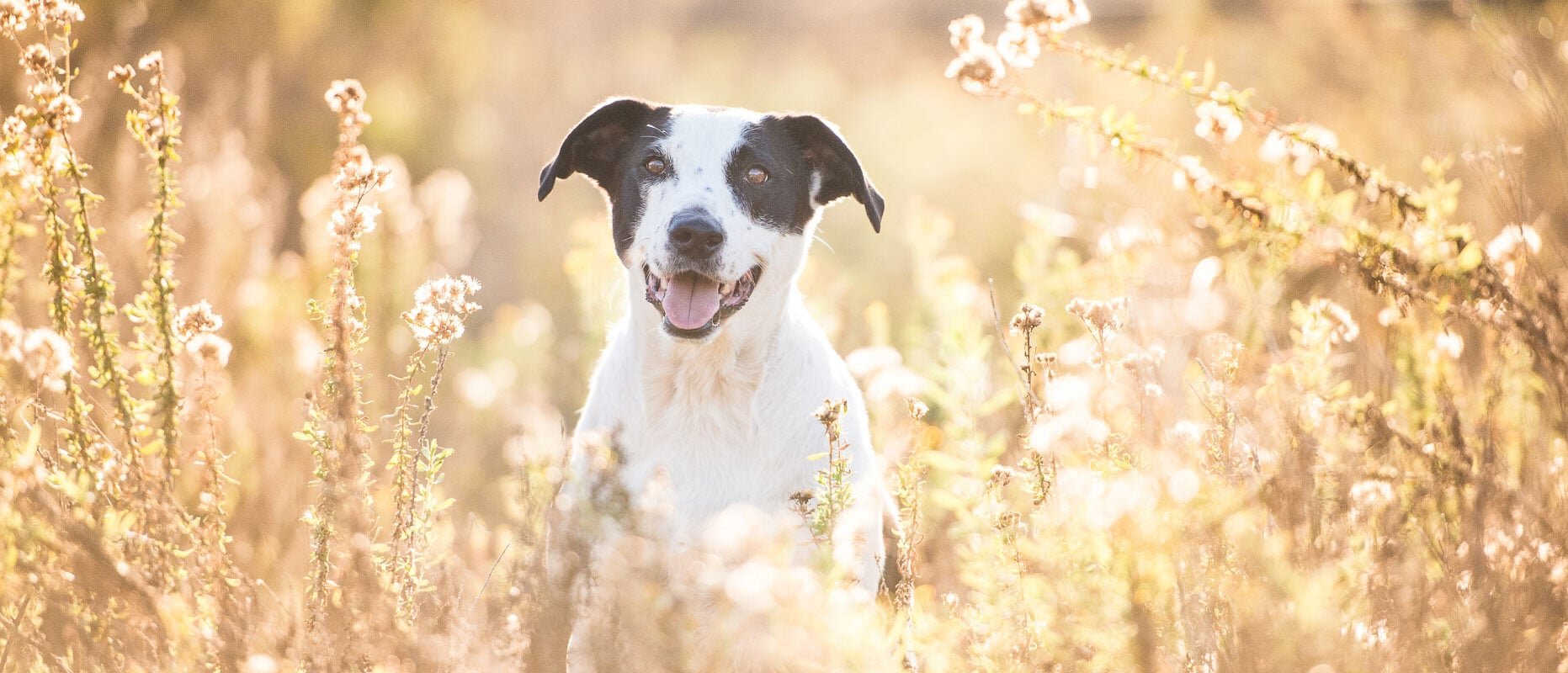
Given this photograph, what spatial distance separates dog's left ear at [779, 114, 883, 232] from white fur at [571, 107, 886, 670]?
0.61 ft

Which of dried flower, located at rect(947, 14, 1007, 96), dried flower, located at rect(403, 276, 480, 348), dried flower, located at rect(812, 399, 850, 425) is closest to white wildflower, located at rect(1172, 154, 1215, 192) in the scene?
dried flower, located at rect(947, 14, 1007, 96)

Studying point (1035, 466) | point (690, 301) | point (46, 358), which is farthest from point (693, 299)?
point (46, 358)

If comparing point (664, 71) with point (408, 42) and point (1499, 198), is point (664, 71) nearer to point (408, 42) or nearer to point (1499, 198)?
point (408, 42)

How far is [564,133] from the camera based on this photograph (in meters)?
10.0

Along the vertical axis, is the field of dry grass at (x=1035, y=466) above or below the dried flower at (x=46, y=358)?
below

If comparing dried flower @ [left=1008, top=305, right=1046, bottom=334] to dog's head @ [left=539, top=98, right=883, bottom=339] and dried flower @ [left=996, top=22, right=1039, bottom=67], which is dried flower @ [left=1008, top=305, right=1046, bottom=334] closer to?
dried flower @ [left=996, top=22, right=1039, bottom=67]

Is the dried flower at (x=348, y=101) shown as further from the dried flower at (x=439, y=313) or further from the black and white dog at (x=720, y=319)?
the black and white dog at (x=720, y=319)

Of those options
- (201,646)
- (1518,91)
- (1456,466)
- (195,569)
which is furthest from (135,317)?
(1518,91)

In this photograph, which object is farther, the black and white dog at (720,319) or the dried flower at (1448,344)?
the black and white dog at (720,319)

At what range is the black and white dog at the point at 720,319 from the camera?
3166 millimetres

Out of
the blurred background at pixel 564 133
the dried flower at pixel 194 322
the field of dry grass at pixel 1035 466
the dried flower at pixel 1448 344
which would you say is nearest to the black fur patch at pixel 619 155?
the blurred background at pixel 564 133

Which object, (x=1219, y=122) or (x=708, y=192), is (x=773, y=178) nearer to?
(x=708, y=192)

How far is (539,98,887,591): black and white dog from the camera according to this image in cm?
317

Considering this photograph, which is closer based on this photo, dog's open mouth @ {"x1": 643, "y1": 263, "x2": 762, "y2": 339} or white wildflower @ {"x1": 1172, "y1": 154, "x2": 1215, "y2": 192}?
white wildflower @ {"x1": 1172, "y1": 154, "x2": 1215, "y2": 192}
